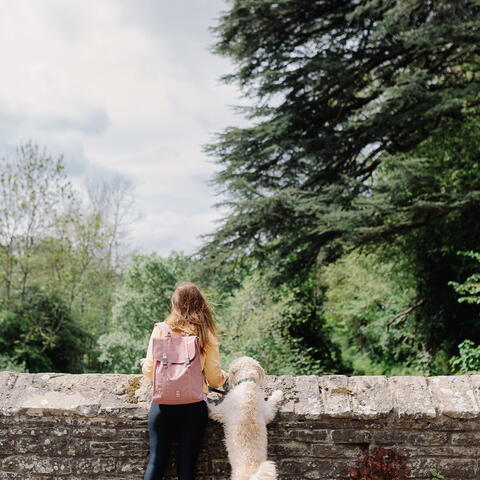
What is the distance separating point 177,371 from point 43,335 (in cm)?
1195

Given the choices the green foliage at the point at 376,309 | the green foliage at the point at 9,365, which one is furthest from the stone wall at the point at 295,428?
the green foliage at the point at 9,365

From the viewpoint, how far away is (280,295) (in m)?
10.9

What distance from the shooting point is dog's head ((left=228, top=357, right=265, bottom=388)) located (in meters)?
3.20

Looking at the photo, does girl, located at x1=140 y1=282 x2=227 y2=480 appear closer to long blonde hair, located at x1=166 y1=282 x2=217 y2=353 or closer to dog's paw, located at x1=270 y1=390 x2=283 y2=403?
long blonde hair, located at x1=166 y1=282 x2=217 y2=353

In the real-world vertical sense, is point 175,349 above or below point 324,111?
below

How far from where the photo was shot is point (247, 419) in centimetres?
303

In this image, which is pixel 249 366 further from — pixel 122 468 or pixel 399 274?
pixel 399 274

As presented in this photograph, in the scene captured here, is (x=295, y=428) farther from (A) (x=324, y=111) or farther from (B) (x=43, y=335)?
(B) (x=43, y=335)

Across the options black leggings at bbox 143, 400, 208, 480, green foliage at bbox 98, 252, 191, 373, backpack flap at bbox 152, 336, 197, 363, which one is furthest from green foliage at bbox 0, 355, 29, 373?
backpack flap at bbox 152, 336, 197, 363

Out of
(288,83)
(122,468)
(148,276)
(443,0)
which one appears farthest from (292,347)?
(122,468)

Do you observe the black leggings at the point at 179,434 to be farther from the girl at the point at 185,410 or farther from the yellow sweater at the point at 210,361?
the yellow sweater at the point at 210,361

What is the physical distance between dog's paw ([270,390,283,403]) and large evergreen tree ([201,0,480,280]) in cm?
589

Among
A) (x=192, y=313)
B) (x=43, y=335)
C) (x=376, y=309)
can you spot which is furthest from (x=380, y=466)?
(x=43, y=335)

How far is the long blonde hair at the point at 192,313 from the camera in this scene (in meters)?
3.21
